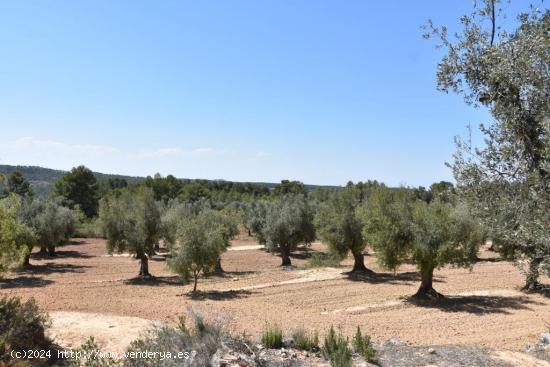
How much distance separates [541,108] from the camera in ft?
22.0

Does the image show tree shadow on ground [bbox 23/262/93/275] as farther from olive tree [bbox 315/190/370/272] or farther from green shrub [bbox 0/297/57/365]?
green shrub [bbox 0/297/57/365]

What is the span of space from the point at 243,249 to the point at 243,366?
43384mm

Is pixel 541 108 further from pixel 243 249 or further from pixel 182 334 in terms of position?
pixel 243 249

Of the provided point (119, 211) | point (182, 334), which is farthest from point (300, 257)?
point (182, 334)

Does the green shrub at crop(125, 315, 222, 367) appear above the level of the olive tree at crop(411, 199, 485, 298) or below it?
below

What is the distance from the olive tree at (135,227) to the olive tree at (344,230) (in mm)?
12183

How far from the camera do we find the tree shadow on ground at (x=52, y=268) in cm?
3264

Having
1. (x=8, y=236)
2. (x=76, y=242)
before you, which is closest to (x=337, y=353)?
(x=8, y=236)

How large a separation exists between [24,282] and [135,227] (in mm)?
7426

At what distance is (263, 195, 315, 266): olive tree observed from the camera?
124 ft

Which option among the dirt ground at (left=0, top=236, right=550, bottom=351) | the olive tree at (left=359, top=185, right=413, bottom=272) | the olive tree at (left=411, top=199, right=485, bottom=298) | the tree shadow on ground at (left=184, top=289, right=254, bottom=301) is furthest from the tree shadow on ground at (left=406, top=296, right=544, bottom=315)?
the tree shadow on ground at (left=184, top=289, right=254, bottom=301)

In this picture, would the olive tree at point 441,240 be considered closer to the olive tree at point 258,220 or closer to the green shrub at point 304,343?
the green shrub at point 304,343

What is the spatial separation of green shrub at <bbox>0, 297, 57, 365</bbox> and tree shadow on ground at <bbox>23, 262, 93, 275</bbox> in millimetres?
23361

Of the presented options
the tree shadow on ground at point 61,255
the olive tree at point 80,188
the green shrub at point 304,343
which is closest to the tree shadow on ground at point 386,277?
the green shrub at point 304,343
